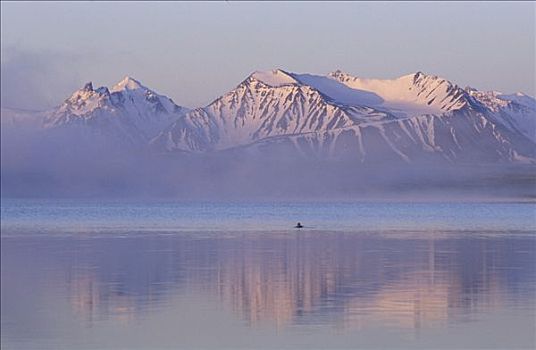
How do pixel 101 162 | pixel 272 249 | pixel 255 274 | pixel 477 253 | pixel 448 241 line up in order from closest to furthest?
pixel 255 274 < pixel 477 253 < pixel 272 249 < pixel 448 241 < pixel 101 162

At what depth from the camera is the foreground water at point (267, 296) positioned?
79.7 feet

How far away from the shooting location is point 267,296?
31.6 m

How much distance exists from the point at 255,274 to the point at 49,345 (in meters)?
15.6

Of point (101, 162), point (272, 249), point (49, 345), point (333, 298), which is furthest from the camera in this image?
point (101, 162)

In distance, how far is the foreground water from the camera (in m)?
24.3

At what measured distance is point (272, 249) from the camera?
51.6 metres

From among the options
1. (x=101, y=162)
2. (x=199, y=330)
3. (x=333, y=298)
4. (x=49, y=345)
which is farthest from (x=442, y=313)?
(x=101, y=162)

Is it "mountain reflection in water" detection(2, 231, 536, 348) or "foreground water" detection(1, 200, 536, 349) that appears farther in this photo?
"mountain reflection in water" detection(2, 231, 536, 348)

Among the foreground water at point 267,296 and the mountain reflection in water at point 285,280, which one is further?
the mountain reflection in water at point 285,280

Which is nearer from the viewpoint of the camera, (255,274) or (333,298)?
(333,298)

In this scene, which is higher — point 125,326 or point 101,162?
point 101,162

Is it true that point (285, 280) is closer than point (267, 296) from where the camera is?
No

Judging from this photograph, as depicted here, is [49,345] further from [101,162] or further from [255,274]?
[101,162]

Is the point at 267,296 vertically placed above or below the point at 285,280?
below
